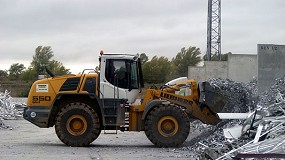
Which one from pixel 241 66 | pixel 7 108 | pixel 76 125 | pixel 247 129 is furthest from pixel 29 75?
pixel 247 129

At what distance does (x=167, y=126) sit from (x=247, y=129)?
3411 millimetres

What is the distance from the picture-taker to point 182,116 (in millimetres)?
15203

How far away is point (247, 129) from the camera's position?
12406 mm

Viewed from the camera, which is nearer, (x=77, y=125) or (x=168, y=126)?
(x=168, y=126)

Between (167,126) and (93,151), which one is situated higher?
(167,126)

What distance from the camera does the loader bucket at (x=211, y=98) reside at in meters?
15.4

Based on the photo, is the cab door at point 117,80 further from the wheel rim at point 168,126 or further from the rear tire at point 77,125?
the wheel rim at point 168,126

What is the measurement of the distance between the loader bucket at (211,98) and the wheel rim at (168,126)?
3.71ft

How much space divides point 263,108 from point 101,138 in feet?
24.0

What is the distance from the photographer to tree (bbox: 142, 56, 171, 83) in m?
48.2

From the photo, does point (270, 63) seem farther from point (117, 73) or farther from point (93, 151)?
point (93, 151)

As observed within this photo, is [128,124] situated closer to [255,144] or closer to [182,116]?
[182,116]

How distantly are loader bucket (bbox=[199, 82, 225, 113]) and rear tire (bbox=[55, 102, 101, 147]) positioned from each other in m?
3.41

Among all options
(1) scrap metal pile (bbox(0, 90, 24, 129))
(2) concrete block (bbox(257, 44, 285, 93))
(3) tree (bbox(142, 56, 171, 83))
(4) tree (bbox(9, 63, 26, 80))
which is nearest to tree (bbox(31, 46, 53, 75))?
(4) tree (bbox(9, 63, 26, 80))
